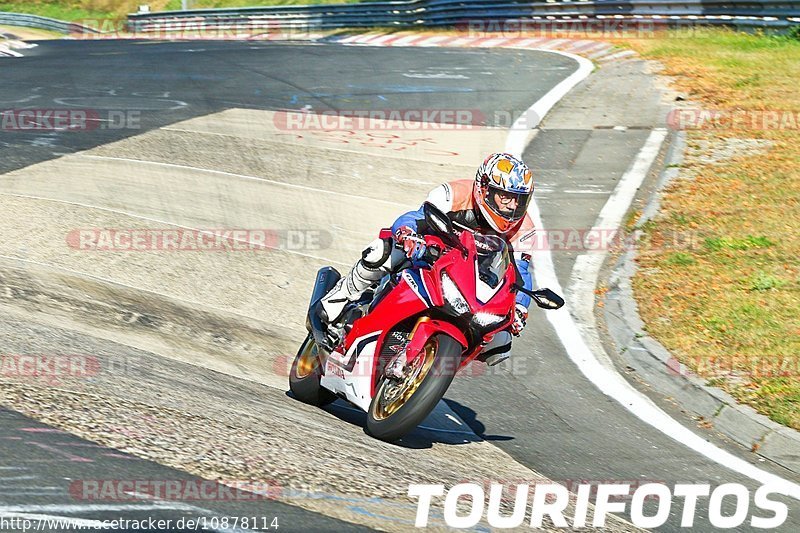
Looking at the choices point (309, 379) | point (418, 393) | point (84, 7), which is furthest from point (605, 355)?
point (84, 7)

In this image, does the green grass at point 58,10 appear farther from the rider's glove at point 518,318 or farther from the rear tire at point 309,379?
the rider's glove at point 518,318

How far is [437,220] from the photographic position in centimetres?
631

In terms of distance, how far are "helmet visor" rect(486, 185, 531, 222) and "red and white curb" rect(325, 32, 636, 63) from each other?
1796cm

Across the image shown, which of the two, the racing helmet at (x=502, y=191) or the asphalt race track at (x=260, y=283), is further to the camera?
the racing helmet at (x=502, y=191)

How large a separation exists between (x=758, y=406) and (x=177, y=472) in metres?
4.89

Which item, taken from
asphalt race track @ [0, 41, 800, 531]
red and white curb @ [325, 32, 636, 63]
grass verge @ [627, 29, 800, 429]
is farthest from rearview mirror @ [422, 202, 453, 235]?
red and white curb @ [325, 32, 636, 63]

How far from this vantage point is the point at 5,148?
14336 mm

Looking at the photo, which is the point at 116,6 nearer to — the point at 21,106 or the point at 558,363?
the point at 21,106

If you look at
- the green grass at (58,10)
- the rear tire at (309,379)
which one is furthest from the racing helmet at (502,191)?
the green grass at (58,10)

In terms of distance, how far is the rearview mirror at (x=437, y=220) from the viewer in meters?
6.27

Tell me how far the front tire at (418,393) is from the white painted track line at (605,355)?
7.97ft

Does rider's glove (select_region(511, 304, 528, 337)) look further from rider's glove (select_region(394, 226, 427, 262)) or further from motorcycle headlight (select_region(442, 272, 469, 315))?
rider's glove (select_region(394, 226, 427, 262))

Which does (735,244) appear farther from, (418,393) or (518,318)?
(418,393)

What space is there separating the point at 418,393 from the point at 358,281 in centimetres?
124
